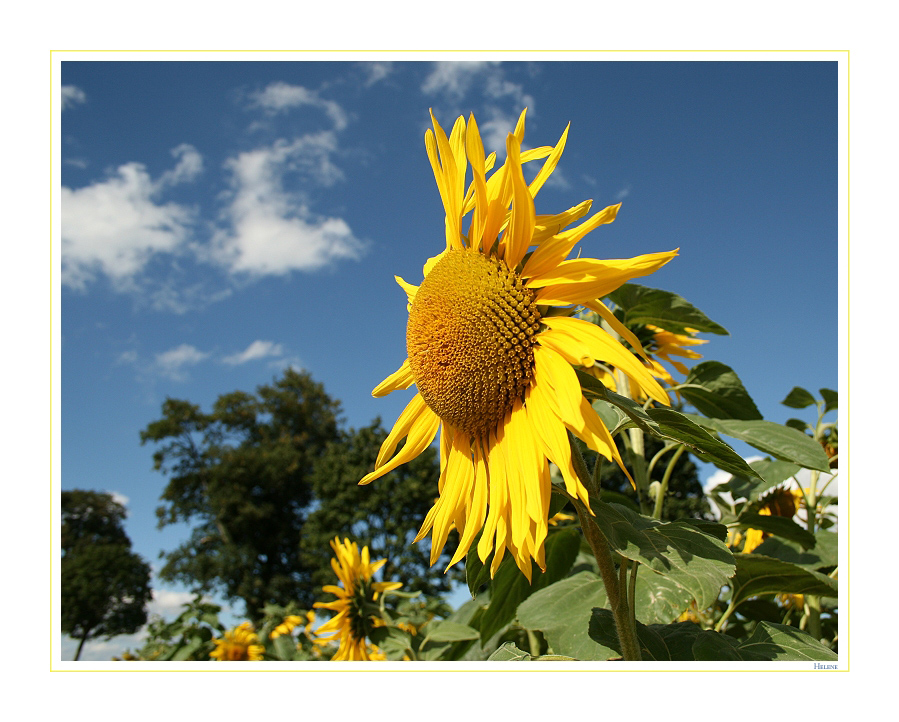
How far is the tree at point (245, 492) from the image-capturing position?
74.0 ft

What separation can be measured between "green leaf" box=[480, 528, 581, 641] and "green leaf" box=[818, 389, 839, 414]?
4.02ft

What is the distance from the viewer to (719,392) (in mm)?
1807

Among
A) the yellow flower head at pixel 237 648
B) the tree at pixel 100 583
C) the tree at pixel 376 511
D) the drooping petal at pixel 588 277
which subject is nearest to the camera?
the drooping petal at pixel 588 277

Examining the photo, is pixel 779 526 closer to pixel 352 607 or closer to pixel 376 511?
pixel 352 607

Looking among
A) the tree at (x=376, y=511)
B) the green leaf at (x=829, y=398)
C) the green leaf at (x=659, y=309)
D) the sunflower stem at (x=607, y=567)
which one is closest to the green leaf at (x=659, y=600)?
the sunflower stem at (x=607, y=567)

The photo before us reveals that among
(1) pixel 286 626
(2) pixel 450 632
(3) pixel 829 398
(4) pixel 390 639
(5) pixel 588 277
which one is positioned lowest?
(1) pixel 286 626

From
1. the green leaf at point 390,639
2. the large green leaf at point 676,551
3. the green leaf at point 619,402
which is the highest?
the green leaf at point 619,402

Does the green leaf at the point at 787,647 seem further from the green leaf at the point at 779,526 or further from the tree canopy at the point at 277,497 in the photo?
the tree canopy at the point at 277,497

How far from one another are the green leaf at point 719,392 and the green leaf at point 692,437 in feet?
2.93

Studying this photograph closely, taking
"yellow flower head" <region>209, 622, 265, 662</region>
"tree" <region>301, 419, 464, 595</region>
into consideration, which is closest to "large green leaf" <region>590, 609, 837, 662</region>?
"yellow flower head" <region>209, 622, 265, 662</region>

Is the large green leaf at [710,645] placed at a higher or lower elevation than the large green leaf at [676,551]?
lower

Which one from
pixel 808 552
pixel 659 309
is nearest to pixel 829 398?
pixel 808 552

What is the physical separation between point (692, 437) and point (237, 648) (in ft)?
13.2
